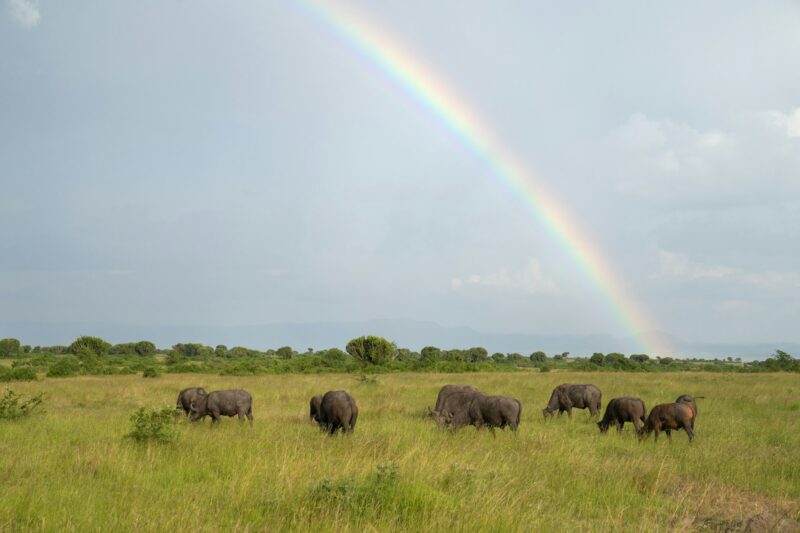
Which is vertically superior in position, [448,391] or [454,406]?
[448,391]

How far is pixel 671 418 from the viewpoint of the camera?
1336cm

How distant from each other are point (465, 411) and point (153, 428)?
8.15 m

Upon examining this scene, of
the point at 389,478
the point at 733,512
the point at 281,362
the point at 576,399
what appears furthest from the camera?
the point at 281,362

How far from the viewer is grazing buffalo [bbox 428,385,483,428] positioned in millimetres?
14164

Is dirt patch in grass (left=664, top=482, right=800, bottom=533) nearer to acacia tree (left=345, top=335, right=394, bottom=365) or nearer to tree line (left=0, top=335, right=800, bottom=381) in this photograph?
tree line (left=0, top=335, right=800, bottom=381)

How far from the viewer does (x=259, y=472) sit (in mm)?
7492

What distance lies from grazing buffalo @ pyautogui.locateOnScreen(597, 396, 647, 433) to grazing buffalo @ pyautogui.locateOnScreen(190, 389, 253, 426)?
1093 cm

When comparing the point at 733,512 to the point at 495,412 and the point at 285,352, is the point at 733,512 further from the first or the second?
the point at 285,352

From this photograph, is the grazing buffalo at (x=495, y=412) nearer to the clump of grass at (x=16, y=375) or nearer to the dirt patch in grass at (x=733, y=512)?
the dirt patch in grass at (x=733, y=512)

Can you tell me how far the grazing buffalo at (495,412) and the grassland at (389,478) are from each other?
1.95ft

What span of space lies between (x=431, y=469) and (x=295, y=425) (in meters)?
8.04

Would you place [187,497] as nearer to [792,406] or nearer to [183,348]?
[792,406]

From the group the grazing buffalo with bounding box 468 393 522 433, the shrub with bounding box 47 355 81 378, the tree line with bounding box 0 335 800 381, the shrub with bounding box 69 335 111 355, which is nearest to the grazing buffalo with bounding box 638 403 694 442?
the grazing buffalo with bounding box 468 393 522 433

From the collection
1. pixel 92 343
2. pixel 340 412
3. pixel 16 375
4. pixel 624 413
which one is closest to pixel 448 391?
pixel 340 412
